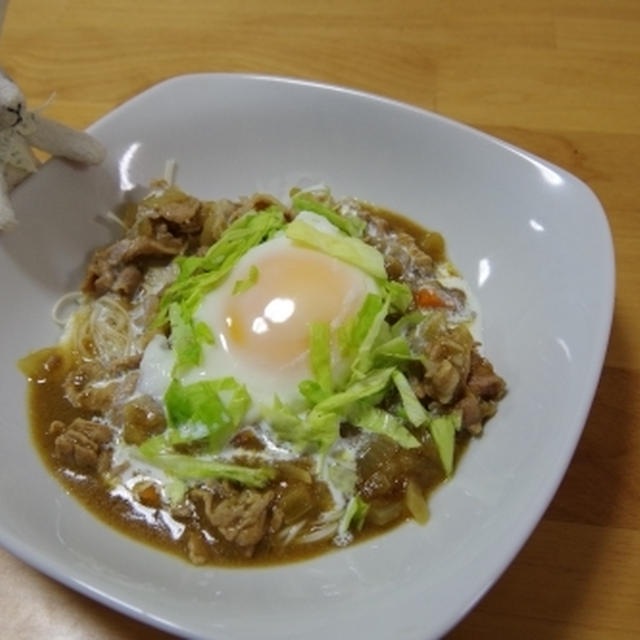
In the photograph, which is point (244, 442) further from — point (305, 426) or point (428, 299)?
point (428, 299)

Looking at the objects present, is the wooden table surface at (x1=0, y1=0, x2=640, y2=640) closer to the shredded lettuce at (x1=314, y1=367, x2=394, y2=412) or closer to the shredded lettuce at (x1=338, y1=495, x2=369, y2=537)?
the shredded lettuce at (x1=314, y1=367, x2=394, y2=412)

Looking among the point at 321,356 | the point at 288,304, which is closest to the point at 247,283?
the point at 288,304

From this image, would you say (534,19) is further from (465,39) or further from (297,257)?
(297,257)

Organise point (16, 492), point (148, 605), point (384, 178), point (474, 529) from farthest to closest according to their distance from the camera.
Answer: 1. point (384, 178)
2. point (16, 492)
3. point (474, 529)
4. point (148, 605)

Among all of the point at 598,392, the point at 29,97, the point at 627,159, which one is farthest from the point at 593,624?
the point at 29,97

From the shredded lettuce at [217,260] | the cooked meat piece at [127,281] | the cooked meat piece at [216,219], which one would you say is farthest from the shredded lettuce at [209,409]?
the cooked meat piece at [216,219]

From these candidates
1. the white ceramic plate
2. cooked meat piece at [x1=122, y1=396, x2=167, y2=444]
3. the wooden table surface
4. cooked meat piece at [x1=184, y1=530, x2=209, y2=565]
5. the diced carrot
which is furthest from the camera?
the wooden table surface

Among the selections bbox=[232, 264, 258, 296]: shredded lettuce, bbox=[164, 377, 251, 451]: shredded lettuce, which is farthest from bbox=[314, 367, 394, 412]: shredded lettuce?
bbox=[232, 264, 258, 296]: shredded lettuce
